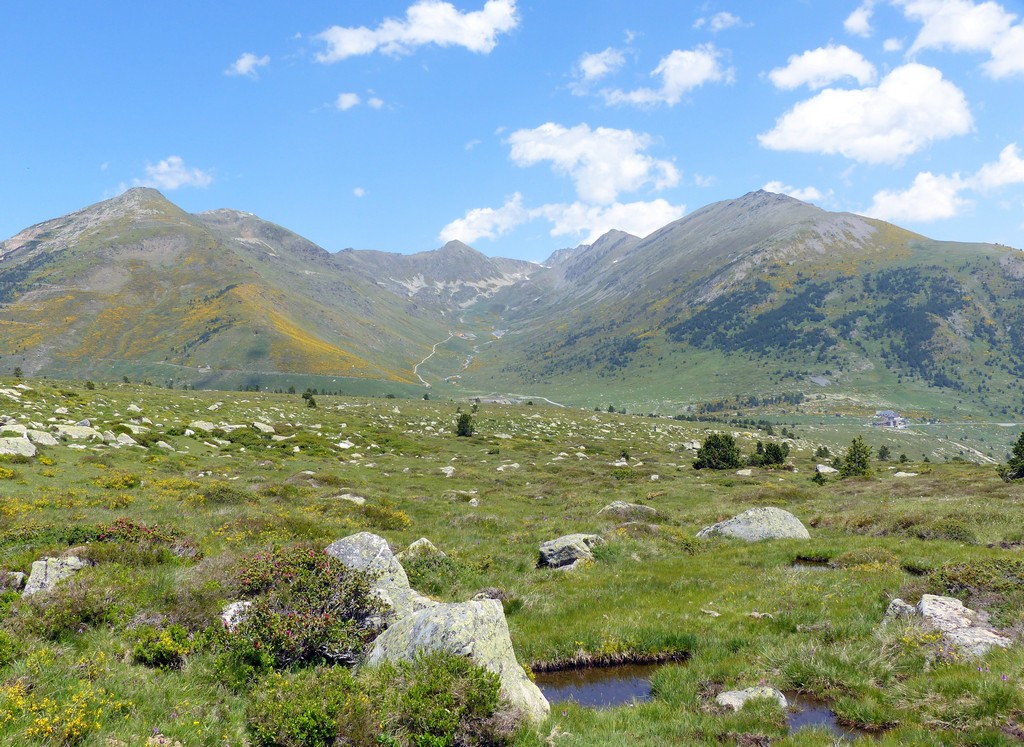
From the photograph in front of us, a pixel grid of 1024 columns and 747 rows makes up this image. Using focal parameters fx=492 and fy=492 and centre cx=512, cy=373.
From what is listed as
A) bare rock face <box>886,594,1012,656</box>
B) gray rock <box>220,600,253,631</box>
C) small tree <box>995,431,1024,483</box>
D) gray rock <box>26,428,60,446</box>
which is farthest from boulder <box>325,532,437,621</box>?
small tree <box>995,431,1024,483</box>

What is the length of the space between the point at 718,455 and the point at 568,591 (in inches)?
1873

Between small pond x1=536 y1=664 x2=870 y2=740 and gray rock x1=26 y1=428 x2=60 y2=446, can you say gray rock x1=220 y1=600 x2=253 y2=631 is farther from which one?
gray rock x1=26 y1=428 x2=60 y2=446

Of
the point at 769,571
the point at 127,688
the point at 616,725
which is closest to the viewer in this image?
the point at 127,688

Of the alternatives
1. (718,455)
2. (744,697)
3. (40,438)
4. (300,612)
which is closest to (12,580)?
(300,612)

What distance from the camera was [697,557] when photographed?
2022cm

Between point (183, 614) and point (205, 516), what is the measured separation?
1139cm

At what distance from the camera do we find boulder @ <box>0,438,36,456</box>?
28263mm

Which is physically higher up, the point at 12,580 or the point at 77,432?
the point at 12,580

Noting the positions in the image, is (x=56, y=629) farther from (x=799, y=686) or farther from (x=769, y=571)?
(x=769, y=571)

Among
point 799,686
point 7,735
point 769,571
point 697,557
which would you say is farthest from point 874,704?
point 7,735

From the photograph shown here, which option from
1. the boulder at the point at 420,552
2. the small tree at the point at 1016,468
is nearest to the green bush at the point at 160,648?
the boulder at the point at 420,552

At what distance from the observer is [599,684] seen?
36.7 feet

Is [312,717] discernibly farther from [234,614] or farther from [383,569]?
[383,569]

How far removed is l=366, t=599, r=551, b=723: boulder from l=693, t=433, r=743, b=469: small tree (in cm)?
5335
